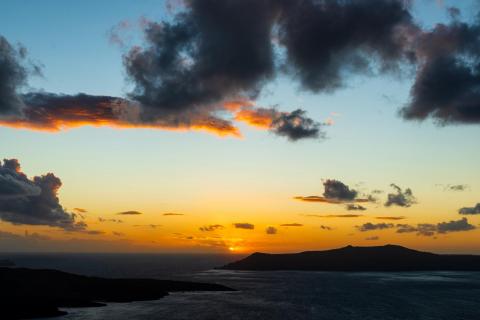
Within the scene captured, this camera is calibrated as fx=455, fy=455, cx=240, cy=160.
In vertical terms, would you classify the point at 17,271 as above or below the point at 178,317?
above

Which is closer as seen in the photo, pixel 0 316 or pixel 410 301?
pixel 0 316

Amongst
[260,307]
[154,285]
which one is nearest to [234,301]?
[260,307]

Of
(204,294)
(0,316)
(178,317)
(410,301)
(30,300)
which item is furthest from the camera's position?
(204,294)

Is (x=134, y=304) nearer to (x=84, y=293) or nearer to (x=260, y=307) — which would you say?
(x=84, y=293)

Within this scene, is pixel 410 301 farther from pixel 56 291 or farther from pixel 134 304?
pixel 56 291

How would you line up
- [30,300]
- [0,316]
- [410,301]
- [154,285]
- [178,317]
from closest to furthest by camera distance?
[0,316]
[178,317]
[30,300]
[410,301]
[154,285]

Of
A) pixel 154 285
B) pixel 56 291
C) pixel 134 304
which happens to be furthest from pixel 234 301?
pixel 56 291
